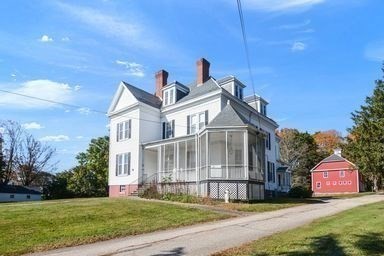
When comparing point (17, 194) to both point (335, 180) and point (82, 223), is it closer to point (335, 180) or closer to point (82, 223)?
point (335, 180)

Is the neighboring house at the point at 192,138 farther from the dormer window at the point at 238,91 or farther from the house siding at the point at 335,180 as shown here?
the house siding at the point at 335,180

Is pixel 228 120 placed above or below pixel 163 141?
above

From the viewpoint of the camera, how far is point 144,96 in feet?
113

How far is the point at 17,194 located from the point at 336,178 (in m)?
47.5

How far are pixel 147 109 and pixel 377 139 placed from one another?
57.6ft

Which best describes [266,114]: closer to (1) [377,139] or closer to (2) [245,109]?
(2) [245,109]

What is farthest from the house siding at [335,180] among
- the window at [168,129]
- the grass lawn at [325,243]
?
the grass lawn at [325,243]

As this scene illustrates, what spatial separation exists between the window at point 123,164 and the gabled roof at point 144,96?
4.59 metres

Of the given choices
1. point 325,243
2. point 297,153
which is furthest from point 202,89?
point 297,153

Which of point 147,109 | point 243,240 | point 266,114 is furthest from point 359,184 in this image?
point 243,240

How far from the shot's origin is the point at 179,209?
18.9m

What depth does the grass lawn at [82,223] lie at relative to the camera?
12.1 metres

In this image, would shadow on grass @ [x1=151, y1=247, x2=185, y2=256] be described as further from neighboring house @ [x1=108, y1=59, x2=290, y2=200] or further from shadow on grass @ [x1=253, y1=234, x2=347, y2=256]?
neighboring house @ [x1=108, y1=59, x2=290, y2=200]

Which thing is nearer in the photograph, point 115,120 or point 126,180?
point 126,180
